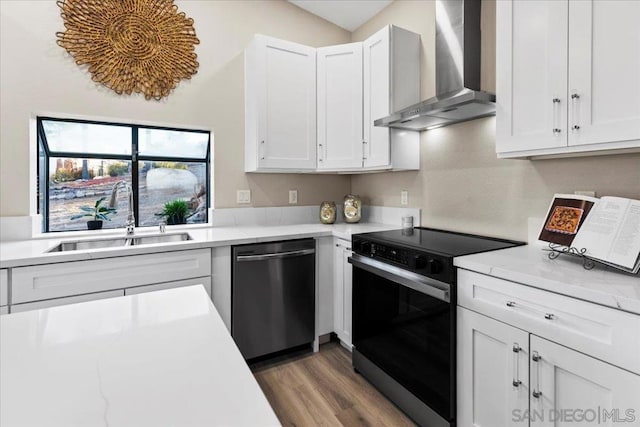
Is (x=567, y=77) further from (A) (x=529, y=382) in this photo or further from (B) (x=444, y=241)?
(A) (x=529, y=382)

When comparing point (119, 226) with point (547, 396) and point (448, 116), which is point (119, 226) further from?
point (547, 396)

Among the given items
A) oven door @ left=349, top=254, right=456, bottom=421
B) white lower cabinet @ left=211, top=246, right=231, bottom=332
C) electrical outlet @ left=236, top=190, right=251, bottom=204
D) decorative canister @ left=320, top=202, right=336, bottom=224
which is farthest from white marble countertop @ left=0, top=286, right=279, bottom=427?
decorative canister @ left=320, top=202, right=336, bottom=224

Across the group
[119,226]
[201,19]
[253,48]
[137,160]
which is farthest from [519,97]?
[119,226]

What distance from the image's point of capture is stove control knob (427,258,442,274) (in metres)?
1.60

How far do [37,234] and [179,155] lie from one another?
3.58 ft

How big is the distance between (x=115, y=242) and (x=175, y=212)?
52cm

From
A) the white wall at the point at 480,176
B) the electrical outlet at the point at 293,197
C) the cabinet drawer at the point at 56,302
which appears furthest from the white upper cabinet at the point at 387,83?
the cabinet drawer at the point at 56,302

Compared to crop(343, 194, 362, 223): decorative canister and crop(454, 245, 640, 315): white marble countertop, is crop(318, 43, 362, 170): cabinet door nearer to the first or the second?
crop(343, 194, 362, 223): decorative canister

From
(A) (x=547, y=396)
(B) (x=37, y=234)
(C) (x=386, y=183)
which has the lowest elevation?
(A) (x=547, y=396)

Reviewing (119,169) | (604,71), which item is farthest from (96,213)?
(604,71)

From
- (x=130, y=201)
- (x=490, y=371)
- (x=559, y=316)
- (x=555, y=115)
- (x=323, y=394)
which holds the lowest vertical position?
(x=323, y=394)

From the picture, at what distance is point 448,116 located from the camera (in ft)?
7.03

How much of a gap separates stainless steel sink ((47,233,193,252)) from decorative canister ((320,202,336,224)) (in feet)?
3.73

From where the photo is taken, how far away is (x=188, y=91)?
2641 mm
